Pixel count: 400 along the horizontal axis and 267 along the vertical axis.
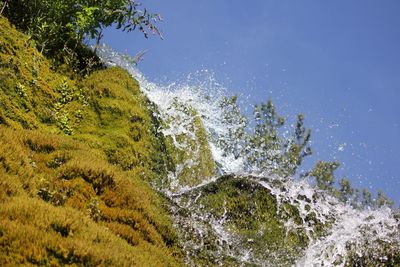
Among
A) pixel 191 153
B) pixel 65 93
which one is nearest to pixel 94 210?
pixel 65 93

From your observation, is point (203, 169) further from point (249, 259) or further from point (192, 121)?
point (249, 259)

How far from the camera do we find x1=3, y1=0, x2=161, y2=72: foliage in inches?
708

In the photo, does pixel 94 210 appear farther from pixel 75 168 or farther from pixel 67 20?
pixel 67 20

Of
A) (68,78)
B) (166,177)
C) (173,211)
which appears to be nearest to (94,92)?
(68,78)

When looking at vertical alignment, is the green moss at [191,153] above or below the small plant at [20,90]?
above

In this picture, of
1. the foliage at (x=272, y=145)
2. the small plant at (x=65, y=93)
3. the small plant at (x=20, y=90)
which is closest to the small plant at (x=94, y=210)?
the small plant at (x=20, y=90)

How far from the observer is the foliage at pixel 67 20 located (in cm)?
1798

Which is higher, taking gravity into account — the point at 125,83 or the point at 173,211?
the point at 125,83

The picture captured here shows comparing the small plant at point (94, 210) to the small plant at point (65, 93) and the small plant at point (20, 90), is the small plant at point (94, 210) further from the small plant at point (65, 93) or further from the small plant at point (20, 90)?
the small plant at point (65, 93)

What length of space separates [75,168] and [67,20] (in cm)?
1056

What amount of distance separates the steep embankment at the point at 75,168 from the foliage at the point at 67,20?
3.81ft

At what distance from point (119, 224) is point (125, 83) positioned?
39.0 ft

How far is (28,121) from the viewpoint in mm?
13836

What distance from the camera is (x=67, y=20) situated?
1944 centimetres
